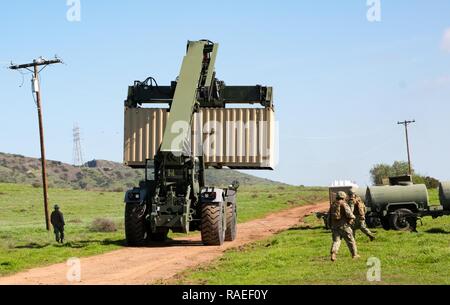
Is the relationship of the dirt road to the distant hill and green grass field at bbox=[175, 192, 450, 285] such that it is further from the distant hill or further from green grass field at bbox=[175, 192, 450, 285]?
the distant hill

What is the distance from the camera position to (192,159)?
23000 millimetres

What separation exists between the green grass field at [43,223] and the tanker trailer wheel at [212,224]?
310 centimetres

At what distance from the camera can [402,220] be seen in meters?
26.4

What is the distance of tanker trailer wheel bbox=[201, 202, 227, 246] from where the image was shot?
22469 millimetres

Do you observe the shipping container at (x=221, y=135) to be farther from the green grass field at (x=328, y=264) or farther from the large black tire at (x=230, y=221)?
the green grass field at (x=328, y=264)

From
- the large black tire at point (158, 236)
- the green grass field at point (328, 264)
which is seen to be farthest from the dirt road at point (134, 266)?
the green grass field at point (328, 264)

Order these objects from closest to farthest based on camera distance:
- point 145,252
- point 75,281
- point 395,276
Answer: point 395,276, point 75,281, point 145,252

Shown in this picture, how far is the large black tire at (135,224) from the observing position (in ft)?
75.0

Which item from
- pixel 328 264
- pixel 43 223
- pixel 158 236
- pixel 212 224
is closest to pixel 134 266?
pixel 328 264

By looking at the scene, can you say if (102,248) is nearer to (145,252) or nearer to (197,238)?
(145,252)

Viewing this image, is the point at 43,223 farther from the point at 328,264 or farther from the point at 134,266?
the point at 328,264

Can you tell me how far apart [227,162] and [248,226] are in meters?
10.4

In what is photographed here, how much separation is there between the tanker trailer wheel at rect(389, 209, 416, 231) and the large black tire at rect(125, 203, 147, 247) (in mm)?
9797
